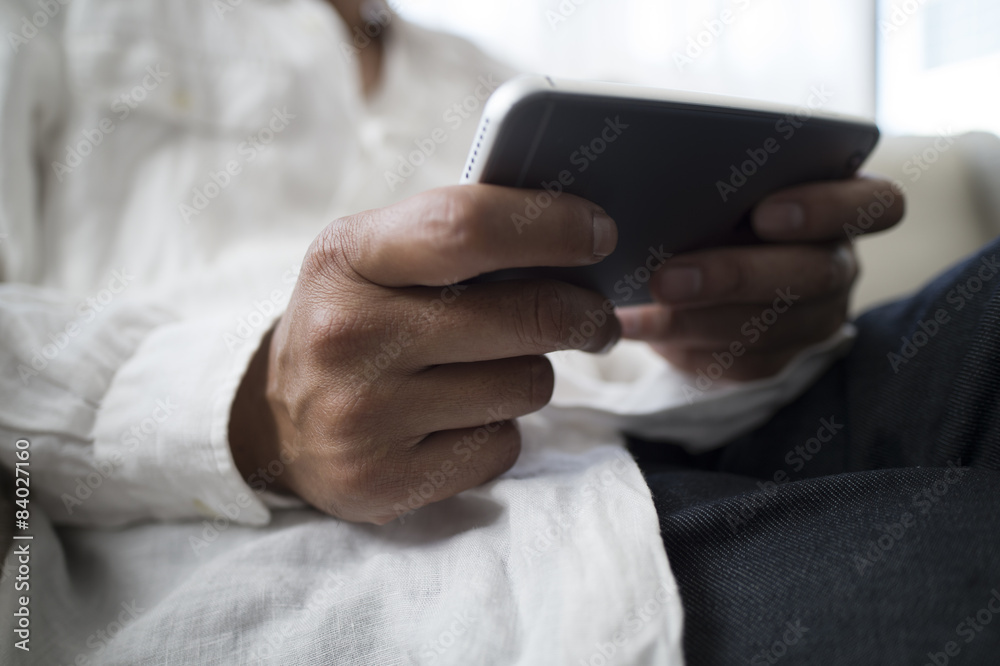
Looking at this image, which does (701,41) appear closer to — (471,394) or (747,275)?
(747,275)

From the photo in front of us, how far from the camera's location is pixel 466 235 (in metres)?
0.27

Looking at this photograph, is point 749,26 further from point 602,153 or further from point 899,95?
point 602,153

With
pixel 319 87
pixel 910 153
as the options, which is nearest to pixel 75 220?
pixel 319 87

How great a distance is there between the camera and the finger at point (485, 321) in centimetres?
31

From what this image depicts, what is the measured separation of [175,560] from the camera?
0.39 m

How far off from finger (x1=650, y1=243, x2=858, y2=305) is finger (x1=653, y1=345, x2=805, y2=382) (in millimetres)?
63

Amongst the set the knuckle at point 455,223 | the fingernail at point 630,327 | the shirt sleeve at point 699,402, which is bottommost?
the shirt sleeve at point 699,402

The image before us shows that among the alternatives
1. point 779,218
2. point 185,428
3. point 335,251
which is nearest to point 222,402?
point 185,428

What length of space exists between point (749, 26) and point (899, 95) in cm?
38

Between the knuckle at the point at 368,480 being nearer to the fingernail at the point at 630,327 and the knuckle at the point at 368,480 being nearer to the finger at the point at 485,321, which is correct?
the finger at the point at 485,321

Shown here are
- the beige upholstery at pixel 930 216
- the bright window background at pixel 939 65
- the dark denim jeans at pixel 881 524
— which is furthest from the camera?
the bright window background at pixel 939 65

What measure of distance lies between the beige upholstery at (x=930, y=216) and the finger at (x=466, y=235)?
0.70m

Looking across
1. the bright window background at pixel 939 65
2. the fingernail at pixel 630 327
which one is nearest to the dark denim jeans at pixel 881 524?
the fingernail at pixel 630 327

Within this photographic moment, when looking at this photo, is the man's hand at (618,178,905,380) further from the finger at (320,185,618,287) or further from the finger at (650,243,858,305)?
the finger at (320,185,618,287)
